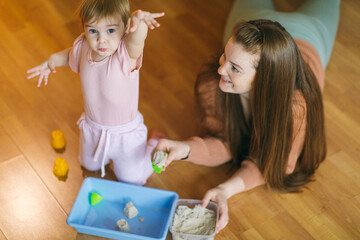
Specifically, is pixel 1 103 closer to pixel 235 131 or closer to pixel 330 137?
pixel 235 131

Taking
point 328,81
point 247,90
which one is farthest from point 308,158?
point 328,81

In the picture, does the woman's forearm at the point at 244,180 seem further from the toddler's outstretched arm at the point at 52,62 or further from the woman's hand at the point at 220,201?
the toddler's outstretched arm at the point at 52,62

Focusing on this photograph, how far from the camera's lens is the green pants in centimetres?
146

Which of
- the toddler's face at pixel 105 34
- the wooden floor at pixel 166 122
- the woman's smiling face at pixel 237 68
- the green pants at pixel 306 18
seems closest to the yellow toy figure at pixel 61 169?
the wooden floor at pixel 166 122

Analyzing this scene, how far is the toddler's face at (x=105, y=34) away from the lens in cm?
94

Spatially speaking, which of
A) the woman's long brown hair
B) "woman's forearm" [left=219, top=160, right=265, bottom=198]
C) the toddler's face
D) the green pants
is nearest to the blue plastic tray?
"woman's forearm" [left=219, top=160, right=265, bottom=198]

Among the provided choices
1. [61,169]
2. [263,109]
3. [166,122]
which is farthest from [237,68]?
[61,169]

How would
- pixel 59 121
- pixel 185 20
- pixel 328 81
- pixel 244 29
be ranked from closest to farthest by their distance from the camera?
1. pixel 244 29
2. pixel 59 121
3. pixel 328 81
4. pixel 185 20

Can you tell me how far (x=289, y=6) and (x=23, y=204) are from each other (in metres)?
1.40

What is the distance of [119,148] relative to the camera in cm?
117

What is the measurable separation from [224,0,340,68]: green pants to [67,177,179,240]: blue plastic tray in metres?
0.65

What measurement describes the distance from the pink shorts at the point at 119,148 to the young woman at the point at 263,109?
7cm

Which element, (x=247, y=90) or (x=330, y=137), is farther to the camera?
(x=330, y=137)

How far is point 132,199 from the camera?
1232 millimetres
